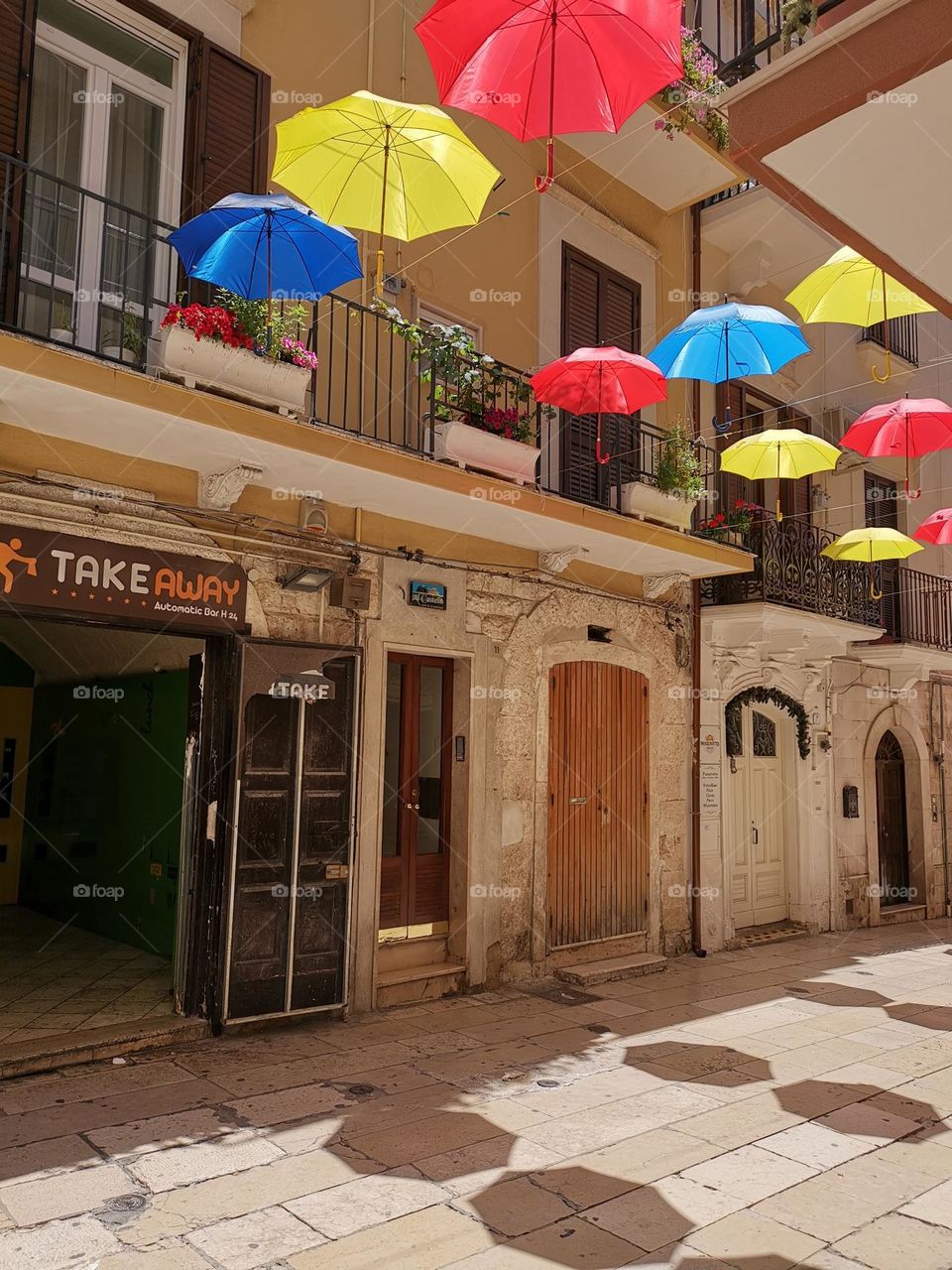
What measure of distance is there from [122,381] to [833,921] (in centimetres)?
1101

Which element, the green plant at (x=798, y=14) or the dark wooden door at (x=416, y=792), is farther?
the dark wooden door at (x=416, y=792)

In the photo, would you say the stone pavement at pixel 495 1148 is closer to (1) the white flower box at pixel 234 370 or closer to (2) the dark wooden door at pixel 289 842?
(2) the dark wooden door at pixel 289 842

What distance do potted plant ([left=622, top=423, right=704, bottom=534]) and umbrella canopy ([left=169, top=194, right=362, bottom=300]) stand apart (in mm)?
3984

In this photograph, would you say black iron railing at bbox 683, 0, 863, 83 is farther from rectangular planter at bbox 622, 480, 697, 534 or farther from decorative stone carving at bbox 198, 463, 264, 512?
decorative stone carving at bbox 198, 463, 264, 512

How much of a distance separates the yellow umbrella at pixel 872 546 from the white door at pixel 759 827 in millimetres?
2270

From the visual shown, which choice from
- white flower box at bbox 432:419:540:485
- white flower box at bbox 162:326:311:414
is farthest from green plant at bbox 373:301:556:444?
white flower box at bbox 162:326:311:414

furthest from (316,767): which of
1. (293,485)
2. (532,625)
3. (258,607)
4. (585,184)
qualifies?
(585,184)

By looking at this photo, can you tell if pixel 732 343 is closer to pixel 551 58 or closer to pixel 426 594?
pixel 426 594

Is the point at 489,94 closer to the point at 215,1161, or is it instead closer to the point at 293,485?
the point at 293,485

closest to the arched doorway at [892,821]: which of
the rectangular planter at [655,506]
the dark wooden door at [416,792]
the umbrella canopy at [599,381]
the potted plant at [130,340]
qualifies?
the rectangular planter at [655,506]

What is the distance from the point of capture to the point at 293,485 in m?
7.23

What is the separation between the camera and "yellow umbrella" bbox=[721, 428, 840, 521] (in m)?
9.91

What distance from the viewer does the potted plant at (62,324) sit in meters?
6.41

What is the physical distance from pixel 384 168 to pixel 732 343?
3.38 m
